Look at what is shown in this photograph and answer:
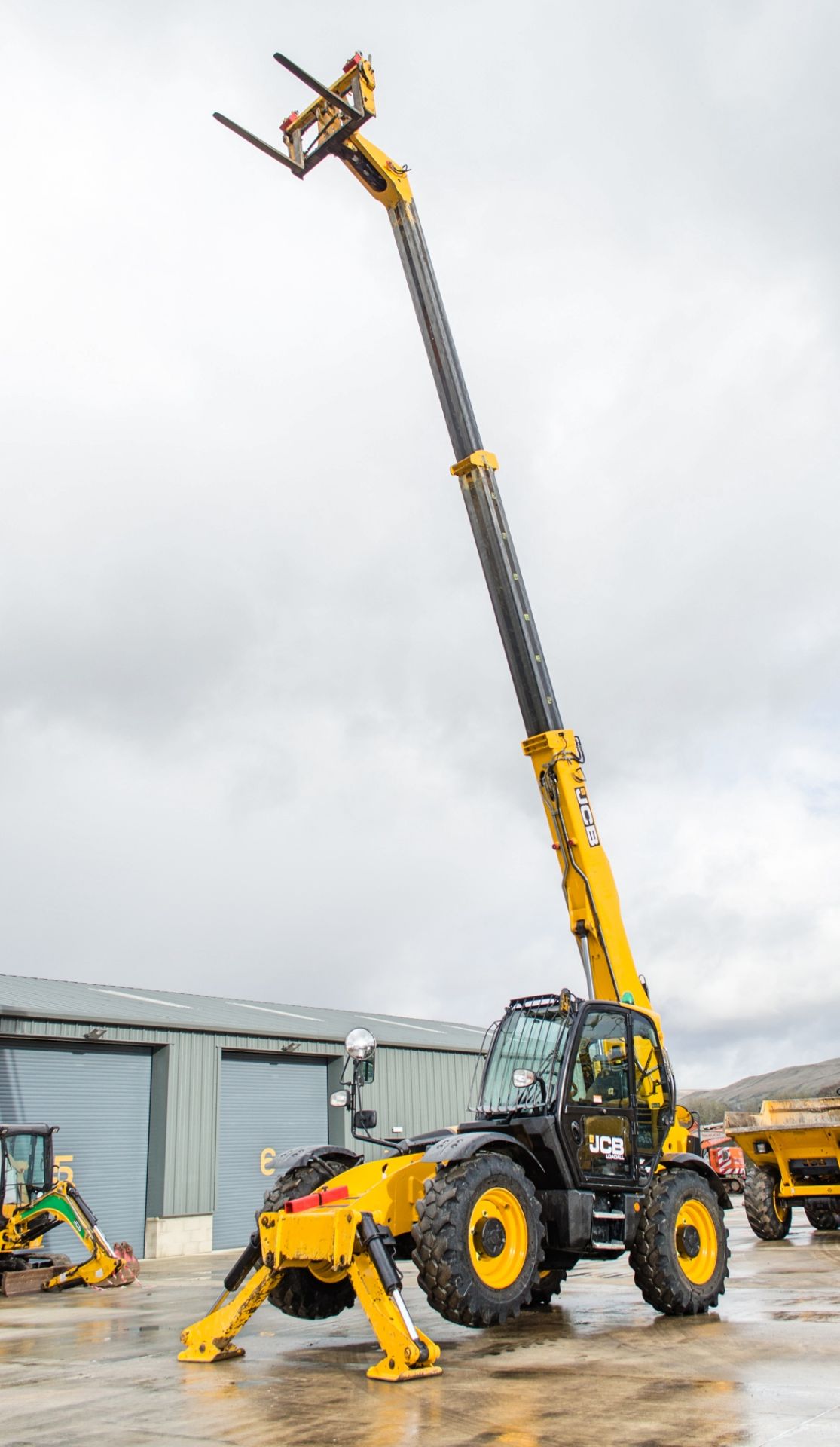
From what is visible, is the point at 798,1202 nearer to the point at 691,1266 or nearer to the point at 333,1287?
the point at 691,1266

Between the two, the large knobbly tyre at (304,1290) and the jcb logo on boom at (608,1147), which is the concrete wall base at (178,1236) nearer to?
the large knobbly tyre at (304,1290)

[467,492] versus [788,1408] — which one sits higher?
[467,492]

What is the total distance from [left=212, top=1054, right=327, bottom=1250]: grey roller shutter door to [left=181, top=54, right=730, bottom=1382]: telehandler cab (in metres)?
13.5

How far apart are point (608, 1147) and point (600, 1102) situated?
0.35 metres

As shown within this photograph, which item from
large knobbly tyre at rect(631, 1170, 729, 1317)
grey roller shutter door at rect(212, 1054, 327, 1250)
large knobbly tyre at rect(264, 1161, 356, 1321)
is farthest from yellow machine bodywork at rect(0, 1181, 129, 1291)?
large knobbly tyre at rect(631, 1170, 729, 1317)

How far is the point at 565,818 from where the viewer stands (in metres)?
11.3

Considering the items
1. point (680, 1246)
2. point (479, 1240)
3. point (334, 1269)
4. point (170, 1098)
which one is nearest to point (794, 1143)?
point (680, 1246)

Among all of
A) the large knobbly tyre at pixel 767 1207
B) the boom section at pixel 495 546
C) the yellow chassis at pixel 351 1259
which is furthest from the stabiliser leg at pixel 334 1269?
the large knobbly tyre at pixel 767 1207

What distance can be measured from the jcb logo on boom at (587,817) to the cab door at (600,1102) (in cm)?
208

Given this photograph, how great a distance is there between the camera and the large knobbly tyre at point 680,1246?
884 centimetres

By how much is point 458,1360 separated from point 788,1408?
2.52m

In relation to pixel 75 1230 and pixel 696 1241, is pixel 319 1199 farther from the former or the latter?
pixel 75 1230

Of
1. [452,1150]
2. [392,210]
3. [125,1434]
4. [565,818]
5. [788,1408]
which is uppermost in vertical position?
[392,210]

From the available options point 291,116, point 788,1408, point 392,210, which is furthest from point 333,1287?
point 291,116
